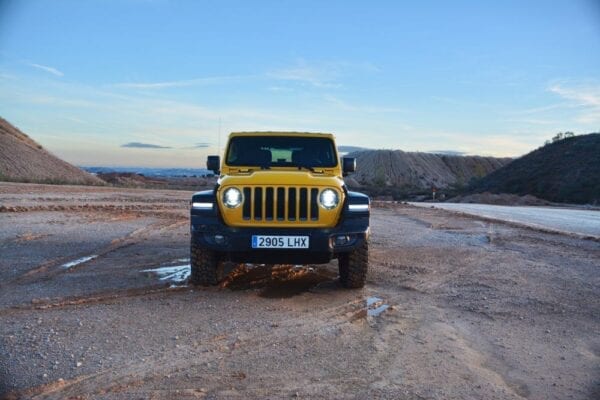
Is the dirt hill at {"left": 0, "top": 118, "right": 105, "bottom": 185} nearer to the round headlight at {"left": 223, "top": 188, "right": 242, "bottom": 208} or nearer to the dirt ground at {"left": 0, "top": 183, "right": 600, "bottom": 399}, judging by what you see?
the dirt ground at {"left": 0, "top": 183, "right": 600, "bottom": 399}

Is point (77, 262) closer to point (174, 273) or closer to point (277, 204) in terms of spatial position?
point (174, 273)

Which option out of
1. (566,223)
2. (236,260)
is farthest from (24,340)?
(566,223)

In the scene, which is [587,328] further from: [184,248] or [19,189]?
[19,189]

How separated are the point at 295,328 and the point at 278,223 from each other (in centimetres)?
153

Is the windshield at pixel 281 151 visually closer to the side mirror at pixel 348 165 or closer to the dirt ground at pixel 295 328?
the side mirror at pixel 348 165

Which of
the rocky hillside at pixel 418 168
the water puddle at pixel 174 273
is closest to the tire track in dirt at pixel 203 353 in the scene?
the water puddle at pixel 174 273

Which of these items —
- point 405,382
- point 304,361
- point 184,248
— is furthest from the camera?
point 184,248

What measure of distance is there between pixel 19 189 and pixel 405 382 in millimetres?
24787

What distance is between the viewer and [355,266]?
6.59 metres

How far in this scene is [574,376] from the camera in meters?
4.02

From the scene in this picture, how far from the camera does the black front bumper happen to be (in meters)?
6.13

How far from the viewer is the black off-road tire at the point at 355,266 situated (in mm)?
6574

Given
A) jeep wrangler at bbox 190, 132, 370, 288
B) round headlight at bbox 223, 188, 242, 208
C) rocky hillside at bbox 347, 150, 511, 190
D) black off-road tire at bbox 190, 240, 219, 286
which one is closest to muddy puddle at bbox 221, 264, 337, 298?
black off-road tire at bbox 190, 240, 219, 286

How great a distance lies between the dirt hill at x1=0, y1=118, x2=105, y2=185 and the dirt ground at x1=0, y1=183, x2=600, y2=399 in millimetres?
35492
